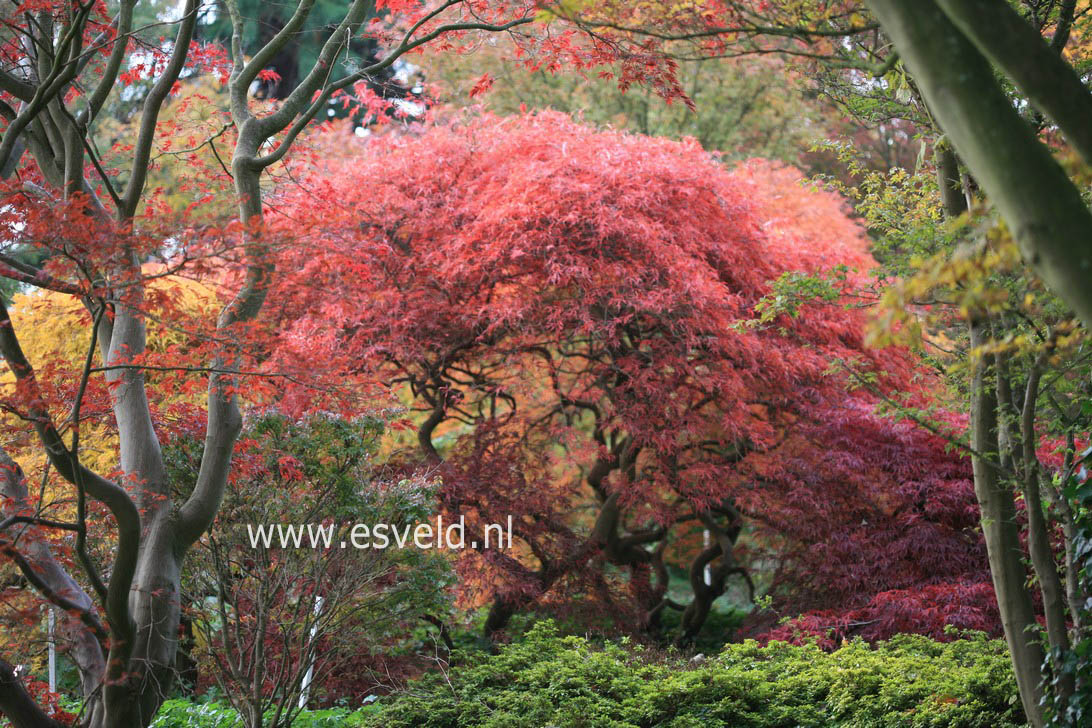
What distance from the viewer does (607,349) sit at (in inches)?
283

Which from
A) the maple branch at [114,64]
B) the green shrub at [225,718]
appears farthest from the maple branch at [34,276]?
the green shrub at [225,718]

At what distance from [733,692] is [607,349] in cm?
302

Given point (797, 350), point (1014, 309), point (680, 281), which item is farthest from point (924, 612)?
point (1014, 309)

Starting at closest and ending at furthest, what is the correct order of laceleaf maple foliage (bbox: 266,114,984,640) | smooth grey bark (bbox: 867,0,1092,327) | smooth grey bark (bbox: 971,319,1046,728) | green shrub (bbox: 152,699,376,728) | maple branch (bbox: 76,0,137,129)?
smooth grey bark (bbox: 867,0,1092,327)
smooth grey bark (bbox: 971,319,1046,728)
maple branch (bbox: 76,0,137,129)
green shrub (bbox: 152,699,376,728)
laceleaf maple foliage (bbox: 266,114,984,640)

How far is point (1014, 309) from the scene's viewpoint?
10.3 ft

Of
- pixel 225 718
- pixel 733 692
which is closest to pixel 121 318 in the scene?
pixel 225 718

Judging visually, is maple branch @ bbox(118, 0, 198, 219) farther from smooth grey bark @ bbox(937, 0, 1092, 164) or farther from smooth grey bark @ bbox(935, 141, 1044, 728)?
smooth grey bark @ bbox(937, 0, 1092, 164)

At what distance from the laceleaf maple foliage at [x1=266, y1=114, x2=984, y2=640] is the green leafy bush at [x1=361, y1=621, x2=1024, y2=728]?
1502 millimetres

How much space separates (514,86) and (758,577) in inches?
278

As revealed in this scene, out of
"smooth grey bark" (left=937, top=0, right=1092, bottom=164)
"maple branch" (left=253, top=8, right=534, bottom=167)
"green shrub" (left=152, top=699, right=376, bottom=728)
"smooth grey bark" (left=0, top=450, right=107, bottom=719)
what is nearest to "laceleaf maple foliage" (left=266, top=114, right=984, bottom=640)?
"green shrub" (left=152, top=699, right=376, bottom=728)

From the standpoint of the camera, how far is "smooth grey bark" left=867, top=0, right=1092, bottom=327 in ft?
5.36

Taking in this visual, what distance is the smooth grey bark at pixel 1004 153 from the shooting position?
5.36 feet

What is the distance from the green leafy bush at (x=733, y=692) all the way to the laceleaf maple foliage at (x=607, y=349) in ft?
4.93

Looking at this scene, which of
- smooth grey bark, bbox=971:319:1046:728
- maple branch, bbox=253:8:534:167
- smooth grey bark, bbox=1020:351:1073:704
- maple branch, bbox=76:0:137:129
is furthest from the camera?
maple branch, bbox=253:8:534:167
